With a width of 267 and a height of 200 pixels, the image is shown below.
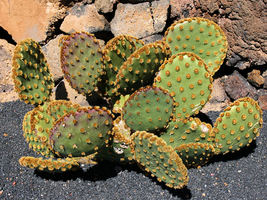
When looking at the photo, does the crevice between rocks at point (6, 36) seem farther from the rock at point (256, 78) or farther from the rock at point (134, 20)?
the rock at point (256, 78)

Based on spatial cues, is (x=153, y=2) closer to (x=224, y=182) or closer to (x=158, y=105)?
(x=158, y=105)

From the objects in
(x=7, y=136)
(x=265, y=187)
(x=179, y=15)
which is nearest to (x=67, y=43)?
(x=7, y=136)

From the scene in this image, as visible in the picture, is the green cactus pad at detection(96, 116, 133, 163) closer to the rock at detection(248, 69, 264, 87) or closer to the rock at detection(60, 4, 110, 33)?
the rock at detection(60, 4, 110, 33)

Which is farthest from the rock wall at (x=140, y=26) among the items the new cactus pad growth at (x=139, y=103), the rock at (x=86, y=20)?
the new cactus pad growth at (x=139, y=103)

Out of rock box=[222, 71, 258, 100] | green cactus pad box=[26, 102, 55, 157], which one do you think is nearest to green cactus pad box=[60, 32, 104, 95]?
green cactus pad box=[26, 102, 55, 157]

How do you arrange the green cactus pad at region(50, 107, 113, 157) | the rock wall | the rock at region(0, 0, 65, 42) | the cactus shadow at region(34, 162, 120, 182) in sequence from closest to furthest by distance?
1. the green cactus pad at region(50, 107, 113, 157)
2. the cactus shadow at region(34, 162, 120, 182)
3. the rock wall
4. the rock at region(0, 0, 65, 42)

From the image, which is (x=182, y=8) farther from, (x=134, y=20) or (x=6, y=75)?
(x=6, y=75)
